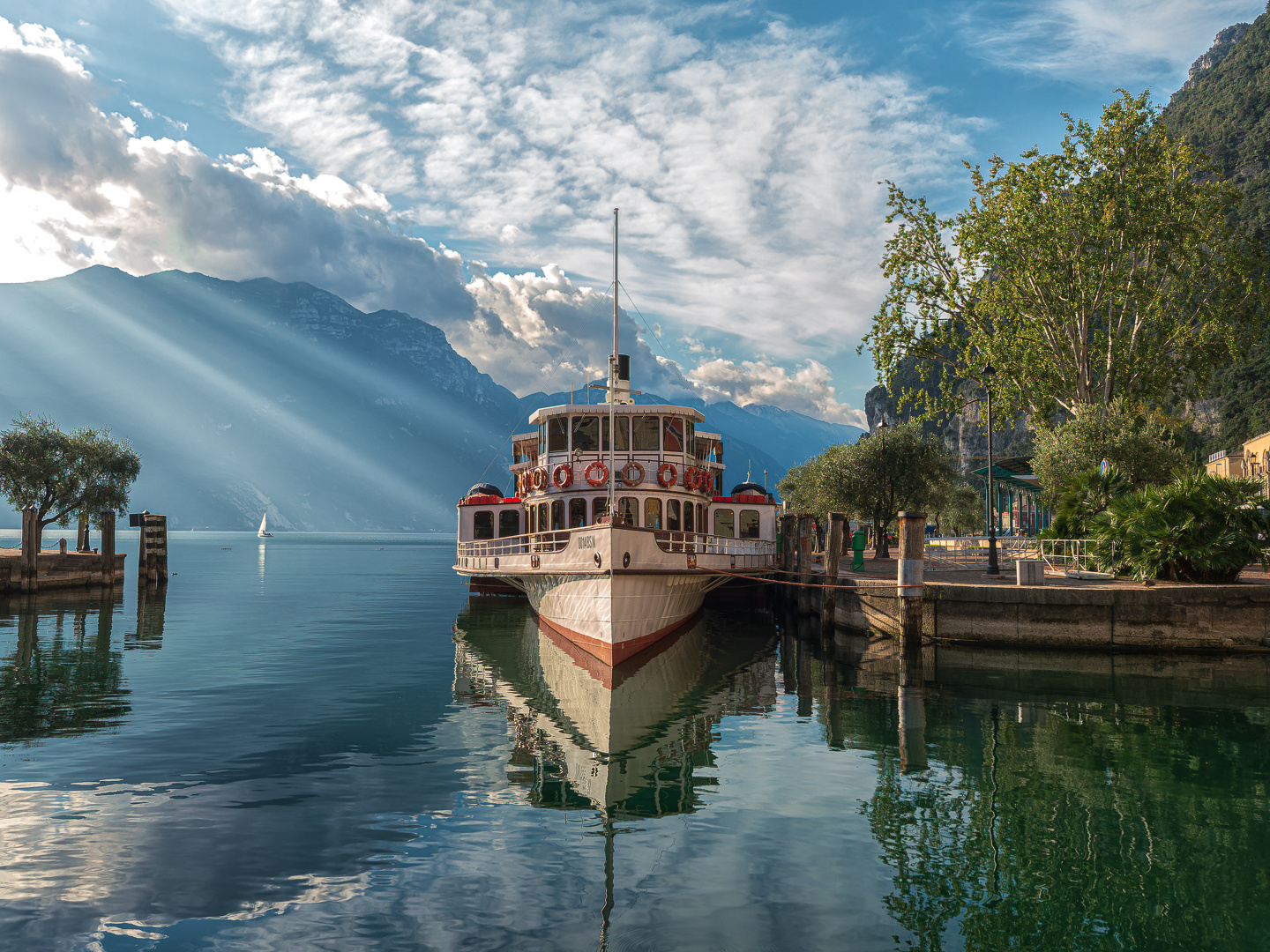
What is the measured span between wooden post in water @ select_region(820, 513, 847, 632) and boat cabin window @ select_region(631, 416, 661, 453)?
624cm

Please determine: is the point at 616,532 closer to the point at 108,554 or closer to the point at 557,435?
the point at 557,435

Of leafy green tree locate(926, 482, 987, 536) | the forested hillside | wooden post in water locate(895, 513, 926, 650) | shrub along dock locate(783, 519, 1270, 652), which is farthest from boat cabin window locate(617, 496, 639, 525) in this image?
the forested hillside

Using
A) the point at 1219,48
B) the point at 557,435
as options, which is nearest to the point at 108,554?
the point at 557,435

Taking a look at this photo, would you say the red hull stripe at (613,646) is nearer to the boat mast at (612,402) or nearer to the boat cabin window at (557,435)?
the boat mast at (612,402)

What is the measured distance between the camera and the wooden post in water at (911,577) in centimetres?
2006

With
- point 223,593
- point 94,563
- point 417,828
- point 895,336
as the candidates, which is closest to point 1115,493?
point 895,336

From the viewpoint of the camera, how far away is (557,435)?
2684 cm

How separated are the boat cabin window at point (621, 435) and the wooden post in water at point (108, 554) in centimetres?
3065

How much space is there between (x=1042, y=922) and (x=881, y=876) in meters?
1.44

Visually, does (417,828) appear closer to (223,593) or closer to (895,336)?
(895,336)

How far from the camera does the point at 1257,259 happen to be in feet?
111

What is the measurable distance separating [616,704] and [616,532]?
3.91m

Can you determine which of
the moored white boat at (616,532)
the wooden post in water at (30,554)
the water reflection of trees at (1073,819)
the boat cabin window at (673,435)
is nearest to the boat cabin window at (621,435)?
the moored white boat at (616,532)

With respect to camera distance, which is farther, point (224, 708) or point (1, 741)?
point (224, 708)
